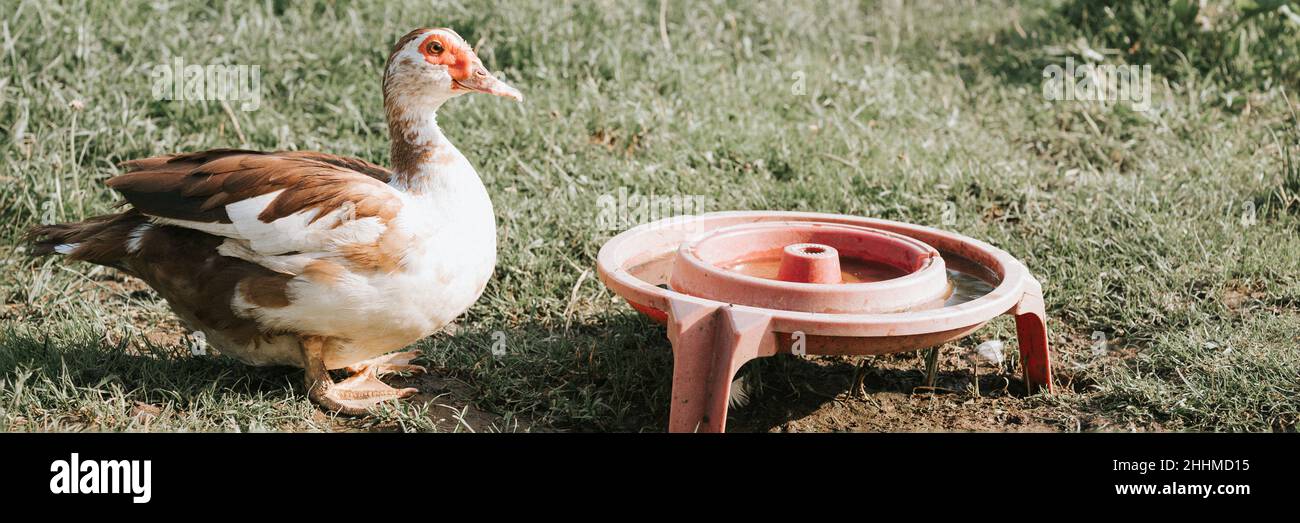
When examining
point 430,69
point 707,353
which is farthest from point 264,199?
point 707,353

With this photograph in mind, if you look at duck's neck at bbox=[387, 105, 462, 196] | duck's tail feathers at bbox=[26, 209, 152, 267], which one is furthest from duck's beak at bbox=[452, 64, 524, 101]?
duck's tail feathers at bbox=[26, 209, 152, 267]

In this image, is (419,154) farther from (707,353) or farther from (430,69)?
(707,353)

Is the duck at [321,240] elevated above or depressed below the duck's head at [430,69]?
below

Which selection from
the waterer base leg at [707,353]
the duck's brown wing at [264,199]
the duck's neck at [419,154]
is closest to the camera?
the waterer base leg at [707,353]

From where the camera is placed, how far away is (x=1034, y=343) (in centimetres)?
341

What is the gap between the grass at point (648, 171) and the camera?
3.37m

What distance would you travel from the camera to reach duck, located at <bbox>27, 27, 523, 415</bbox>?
3.00m

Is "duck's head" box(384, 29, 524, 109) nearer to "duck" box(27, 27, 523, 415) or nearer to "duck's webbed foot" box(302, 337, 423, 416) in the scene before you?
"duck" box(27, 27, 523, 415)

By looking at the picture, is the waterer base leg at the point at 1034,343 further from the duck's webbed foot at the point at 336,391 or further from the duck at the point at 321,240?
the duck's webbed foot at the point at 336,391

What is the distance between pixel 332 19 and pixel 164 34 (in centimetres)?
79

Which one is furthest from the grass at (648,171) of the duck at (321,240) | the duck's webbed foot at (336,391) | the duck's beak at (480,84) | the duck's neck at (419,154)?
the duck's beak at (480,84)

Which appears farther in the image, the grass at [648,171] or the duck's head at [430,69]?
the grass at [648,171]

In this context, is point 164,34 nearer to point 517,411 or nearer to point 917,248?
point 517,411

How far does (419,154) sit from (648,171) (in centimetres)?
164
